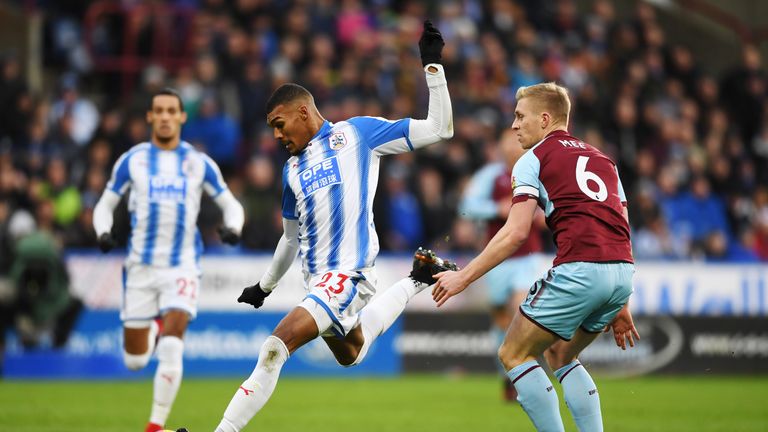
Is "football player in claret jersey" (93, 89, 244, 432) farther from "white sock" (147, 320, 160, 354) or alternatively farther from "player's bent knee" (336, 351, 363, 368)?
"player's bent knee" (336, 351, 363, 368)

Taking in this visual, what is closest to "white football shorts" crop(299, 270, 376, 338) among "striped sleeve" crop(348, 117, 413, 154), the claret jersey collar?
"striped sleeve" crop(348, 117, 413, 154)

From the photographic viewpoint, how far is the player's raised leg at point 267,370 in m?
7.52

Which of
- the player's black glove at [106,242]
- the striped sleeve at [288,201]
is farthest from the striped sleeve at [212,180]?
the striped sleeve at [288,201]

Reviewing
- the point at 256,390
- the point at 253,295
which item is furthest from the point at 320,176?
the point at 256,390

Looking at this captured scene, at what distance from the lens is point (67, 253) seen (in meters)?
16.4

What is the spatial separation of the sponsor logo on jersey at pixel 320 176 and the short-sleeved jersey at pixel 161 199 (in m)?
2.43

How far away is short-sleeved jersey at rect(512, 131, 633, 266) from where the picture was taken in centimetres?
720

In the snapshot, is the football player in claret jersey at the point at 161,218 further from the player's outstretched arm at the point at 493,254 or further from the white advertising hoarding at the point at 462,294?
the white advertising hoarding at the point at 462,294

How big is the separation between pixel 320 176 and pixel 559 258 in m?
1.84

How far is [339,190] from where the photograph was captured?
26.8 ft

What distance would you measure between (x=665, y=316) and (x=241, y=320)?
6187mm

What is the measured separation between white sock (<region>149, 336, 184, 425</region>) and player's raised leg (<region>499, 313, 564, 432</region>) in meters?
3.37

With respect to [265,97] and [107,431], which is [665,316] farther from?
[107,431]

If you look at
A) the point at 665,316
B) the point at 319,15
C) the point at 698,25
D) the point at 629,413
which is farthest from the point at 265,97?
the point at 698,25
